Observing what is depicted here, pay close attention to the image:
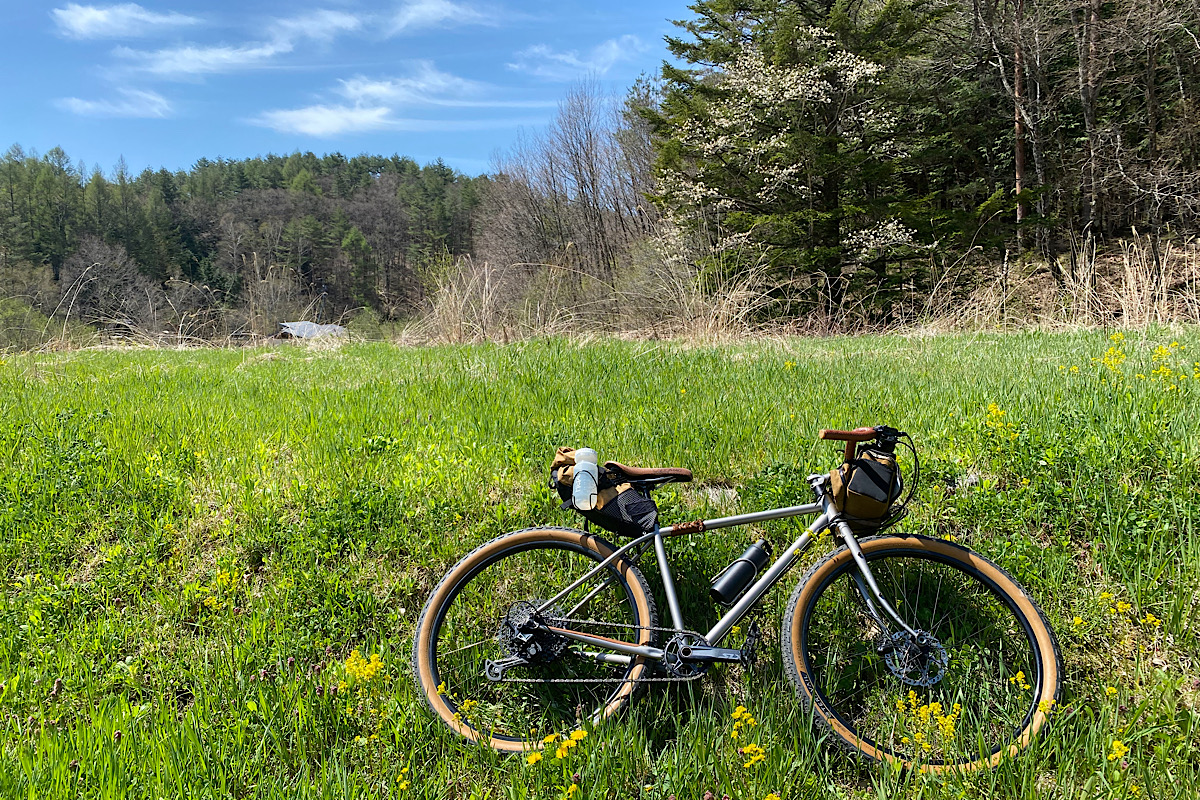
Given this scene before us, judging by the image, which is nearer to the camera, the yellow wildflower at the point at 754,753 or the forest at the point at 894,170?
the yellow wildflower at the point at 754,753

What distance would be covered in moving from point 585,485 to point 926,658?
Result: 48.5 inches

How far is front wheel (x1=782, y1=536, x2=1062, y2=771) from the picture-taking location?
1932 mm

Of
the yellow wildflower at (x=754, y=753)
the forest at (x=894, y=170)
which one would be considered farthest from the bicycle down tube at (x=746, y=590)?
the forest at (x=894, y=170)

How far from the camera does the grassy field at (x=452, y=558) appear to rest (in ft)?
6.31

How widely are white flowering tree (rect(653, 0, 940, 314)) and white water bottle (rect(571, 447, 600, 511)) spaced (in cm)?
1335

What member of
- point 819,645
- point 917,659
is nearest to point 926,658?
point 917,659

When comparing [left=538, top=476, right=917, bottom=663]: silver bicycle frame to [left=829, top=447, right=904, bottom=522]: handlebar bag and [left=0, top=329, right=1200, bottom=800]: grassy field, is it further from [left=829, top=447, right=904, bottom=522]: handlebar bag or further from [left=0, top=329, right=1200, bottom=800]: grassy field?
[left=0, top=329, right=1200, bottom=800]: grassy field

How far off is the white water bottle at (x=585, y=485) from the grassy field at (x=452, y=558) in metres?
0.65

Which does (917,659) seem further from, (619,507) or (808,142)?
(808,142)

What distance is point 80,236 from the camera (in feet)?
192

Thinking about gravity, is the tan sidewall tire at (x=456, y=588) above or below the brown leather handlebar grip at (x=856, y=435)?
below

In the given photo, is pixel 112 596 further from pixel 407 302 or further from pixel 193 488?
pixel 407 302

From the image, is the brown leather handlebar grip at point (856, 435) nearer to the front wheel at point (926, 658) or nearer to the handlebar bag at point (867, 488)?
the handlebar bag at point (867, 488)

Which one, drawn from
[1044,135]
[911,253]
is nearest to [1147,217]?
[1044,135]
